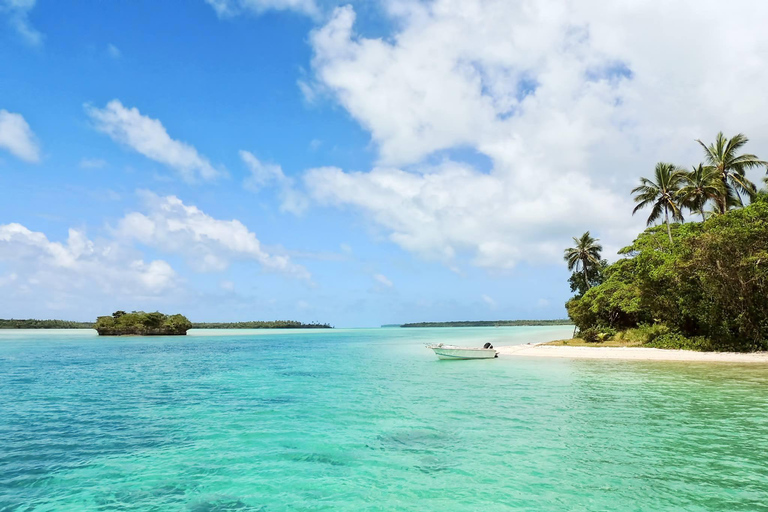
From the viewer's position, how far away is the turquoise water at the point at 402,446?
8328 mm

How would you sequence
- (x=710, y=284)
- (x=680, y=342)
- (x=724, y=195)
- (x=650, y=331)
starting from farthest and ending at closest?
(x=650, y=331)
(x=724, y=195)
(x=680, y=342)
(x=710, y=284)

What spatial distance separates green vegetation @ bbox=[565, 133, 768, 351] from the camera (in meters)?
28.1

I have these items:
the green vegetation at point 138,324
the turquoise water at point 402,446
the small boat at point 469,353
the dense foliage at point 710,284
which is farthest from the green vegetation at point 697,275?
the green vegetation at point 138,324

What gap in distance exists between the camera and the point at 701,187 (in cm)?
3878

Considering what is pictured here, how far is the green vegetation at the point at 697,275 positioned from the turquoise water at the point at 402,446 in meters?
8.13

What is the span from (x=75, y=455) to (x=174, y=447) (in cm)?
252

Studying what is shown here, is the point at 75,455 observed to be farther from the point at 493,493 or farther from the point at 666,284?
the point at 666,284

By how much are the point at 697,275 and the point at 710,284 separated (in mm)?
1036

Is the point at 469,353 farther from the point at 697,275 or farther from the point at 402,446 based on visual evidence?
the point at 402,446

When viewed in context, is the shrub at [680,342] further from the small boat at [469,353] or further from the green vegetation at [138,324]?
the green vegetation at [138,324]

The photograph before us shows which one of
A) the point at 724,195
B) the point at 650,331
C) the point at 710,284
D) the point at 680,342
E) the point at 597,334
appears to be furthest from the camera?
the point at 597,334

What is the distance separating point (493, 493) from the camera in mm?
8328

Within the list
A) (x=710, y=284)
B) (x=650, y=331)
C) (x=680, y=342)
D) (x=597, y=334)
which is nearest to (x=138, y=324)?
(x=597, y=334)

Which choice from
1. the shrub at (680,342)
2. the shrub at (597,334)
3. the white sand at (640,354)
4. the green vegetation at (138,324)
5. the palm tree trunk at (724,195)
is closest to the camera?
the white sand at (640,354)
